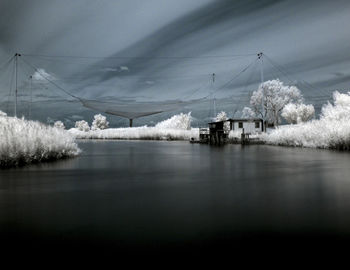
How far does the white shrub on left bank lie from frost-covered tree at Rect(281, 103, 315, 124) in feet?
186

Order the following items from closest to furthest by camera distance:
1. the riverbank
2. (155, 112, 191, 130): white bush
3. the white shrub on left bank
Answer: the white shrub on left bank, the riverbank, (155, 112, 191, 130): white bush

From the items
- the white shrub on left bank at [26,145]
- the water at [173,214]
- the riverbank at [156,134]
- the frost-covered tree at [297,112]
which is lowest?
the water at [173,214]

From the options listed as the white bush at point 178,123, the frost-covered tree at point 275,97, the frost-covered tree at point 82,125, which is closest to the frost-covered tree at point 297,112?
the frost-covered tree at point 275,97

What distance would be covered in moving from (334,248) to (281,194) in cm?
201

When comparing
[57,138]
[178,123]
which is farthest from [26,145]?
[178,123]

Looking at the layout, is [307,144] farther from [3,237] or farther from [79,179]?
[3,237]

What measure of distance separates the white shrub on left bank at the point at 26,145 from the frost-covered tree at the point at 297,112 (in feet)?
186

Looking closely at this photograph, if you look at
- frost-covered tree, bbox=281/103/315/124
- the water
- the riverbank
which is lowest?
the water

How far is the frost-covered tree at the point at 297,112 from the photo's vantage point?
60.0m

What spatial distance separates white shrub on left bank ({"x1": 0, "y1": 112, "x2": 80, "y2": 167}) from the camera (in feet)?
26.1

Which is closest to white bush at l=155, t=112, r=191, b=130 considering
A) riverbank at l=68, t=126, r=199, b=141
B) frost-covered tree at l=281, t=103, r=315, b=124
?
riverbank at l=68, t=126, r=199, b=141

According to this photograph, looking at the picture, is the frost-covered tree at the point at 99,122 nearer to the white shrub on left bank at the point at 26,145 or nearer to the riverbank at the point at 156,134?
the riverbank at the point at 156,134

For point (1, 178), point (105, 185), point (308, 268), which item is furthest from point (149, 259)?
point (1, 178)

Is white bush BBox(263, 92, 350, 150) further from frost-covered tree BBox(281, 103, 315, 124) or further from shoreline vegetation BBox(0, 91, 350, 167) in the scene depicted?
frost-covered tree BBox(281, 103, 315, 124)
